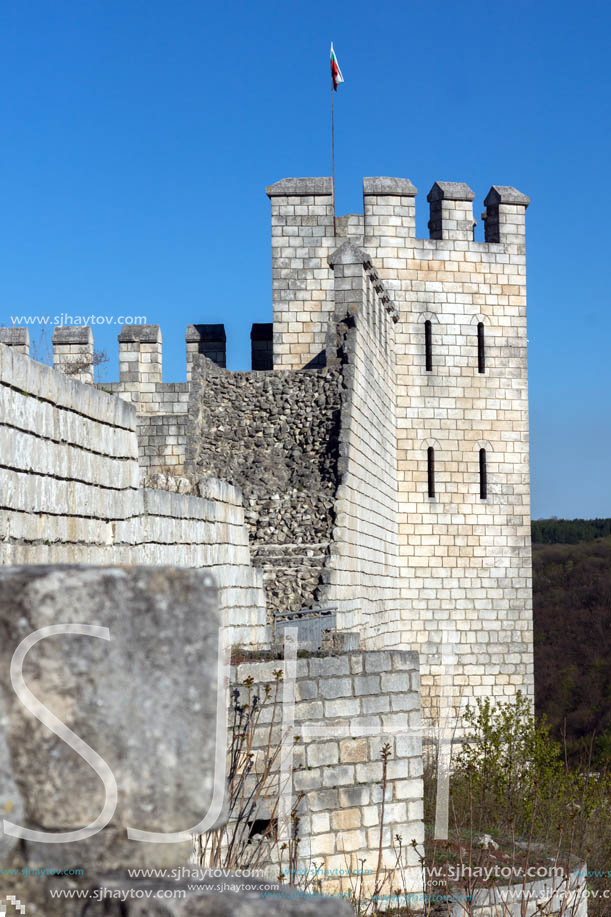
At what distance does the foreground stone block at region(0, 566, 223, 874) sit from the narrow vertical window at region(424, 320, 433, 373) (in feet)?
56.2

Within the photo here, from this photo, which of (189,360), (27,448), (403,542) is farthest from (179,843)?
(403,542)

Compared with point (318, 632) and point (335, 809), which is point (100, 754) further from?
point (318, 632)

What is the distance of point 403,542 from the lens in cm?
1816

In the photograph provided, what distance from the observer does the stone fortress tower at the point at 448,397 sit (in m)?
17.9

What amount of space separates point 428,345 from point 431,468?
2053 mm

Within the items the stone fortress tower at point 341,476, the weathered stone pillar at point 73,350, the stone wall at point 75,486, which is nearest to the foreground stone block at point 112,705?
the stone fortress tower at point 341,476

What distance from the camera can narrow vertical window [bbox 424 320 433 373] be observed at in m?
18.6

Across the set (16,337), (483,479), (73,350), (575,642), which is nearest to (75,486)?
(73,350)

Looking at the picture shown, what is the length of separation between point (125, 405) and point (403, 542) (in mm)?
11619

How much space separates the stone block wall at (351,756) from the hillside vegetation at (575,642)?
2134 centimetres

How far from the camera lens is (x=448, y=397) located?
18.6 metres

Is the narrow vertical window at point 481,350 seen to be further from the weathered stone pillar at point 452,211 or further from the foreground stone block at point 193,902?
the foreground stone block at point 193,902

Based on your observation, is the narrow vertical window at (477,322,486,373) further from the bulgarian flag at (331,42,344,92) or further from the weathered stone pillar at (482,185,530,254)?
the bulgarian flag at (331,42,344,92)

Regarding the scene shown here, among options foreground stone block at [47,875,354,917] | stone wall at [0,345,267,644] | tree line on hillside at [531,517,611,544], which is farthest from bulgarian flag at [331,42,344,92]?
tree line on hillside at [531,517,611,544]
